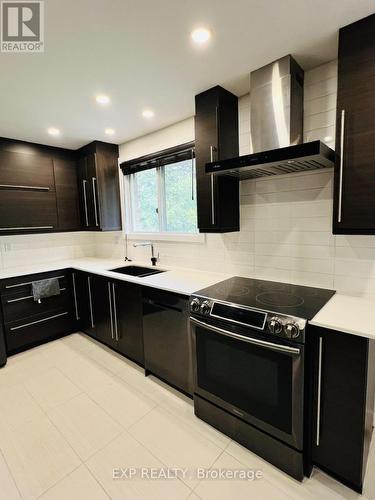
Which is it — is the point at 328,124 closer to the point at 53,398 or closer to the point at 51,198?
the point at 53,398

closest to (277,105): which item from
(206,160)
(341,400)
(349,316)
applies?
(206,160)

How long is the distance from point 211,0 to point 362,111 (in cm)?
95

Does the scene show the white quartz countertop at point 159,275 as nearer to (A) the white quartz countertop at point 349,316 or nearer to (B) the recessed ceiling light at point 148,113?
(A) the white quartz countertop at point 349,316

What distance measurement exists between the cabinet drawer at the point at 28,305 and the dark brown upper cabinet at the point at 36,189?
2.66 feet

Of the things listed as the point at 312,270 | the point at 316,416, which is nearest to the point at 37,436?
the point at 316,416

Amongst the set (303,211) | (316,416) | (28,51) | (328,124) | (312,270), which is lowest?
(316,416)

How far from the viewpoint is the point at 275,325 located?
4.42 feet

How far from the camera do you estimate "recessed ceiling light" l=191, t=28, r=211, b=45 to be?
137 centimetres

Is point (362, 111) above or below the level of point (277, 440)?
above

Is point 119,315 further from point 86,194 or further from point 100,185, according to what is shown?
point 86,194

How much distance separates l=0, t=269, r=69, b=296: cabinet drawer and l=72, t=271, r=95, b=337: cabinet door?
0.19 meters

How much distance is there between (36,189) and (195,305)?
2.68 m

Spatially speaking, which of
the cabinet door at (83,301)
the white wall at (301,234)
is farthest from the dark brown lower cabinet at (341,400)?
the cabinet door at (83,301)

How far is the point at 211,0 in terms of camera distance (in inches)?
46.3
